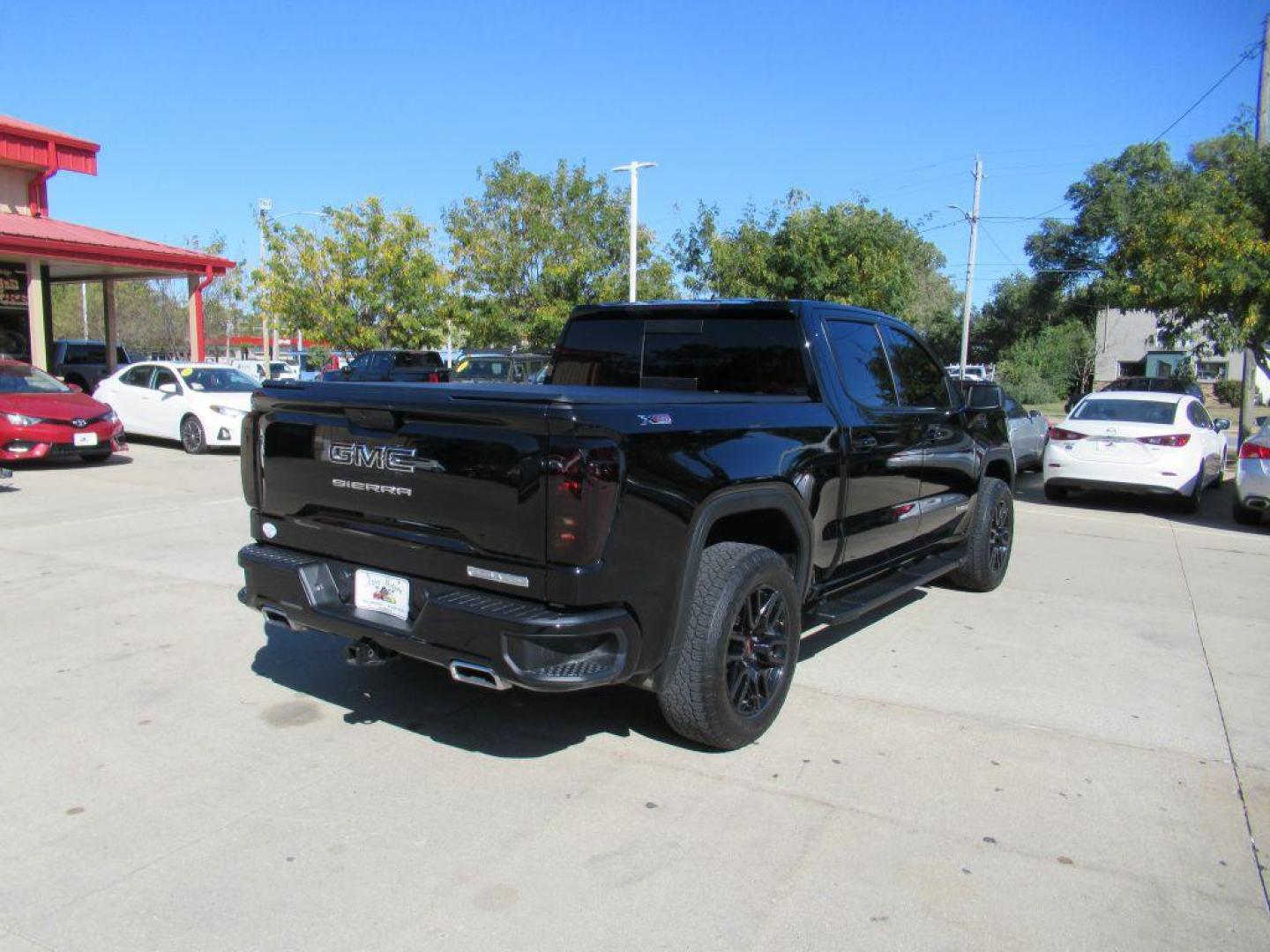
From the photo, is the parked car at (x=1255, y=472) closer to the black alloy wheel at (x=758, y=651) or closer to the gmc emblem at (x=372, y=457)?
the black alloy wheel at (x=758, y=651)

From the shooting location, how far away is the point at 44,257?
58.3 ft

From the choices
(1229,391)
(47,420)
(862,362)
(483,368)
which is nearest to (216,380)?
(47,420)

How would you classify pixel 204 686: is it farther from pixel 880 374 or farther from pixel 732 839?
pixel 880 374

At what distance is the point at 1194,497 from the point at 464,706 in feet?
33.8

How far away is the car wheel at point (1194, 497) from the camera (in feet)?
37.3

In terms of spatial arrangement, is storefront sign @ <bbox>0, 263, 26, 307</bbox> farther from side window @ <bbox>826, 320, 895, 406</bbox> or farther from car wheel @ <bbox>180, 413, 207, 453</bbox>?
side window @ <bbox>826, 320, 895, 406</bbox>

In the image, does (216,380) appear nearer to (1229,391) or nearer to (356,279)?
(356,279)

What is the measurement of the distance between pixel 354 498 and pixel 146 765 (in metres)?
1.37

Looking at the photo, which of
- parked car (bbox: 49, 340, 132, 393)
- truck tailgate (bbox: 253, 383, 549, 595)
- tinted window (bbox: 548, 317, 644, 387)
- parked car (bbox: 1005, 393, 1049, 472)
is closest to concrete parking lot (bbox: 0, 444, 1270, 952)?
truck tailgate (bbox: 253, 383, 549, 595)

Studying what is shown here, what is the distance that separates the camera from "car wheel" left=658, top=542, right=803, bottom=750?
3.78m

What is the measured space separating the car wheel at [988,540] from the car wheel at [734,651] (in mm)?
2967

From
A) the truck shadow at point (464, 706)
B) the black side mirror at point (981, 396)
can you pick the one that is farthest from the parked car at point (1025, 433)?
the truck shadow at point (464, 706)

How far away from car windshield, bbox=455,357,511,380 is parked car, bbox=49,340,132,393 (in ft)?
25.4

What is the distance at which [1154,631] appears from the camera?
6.26 meters
